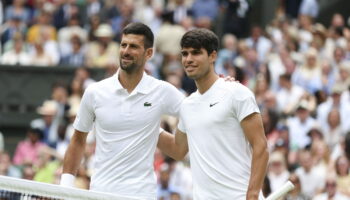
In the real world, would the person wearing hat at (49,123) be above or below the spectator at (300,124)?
below

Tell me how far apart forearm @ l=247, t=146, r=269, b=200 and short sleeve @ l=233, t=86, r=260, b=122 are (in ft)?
0.92

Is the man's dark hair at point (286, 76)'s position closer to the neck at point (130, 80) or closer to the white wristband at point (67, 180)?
the neck at point (130, 80)

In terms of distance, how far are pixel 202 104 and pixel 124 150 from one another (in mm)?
879

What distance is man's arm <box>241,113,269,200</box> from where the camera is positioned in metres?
8.64

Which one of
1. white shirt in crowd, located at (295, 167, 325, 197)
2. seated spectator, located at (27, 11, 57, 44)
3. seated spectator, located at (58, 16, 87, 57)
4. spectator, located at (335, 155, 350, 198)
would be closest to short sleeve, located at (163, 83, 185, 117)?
spectator, located at (335, 155, 350, 198)

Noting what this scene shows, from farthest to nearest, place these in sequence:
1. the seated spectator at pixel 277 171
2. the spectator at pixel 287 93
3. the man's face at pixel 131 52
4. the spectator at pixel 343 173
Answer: the spectator at pixel 287 93 → the seated spectator at pixel 277 171 → the spectator at pixel 343 173 → the man's face at pixel 131 52

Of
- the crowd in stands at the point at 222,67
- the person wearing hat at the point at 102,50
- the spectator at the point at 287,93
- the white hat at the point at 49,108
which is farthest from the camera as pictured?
the person wearing hat at the point at 102,50

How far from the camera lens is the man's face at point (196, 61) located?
29.5 ft

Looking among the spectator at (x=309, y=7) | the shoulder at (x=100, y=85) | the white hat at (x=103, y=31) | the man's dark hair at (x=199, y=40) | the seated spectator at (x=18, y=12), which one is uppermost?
the spectator at (x=309, y=7)

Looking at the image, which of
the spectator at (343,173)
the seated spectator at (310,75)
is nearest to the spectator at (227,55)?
the seated spectator at (310,75)

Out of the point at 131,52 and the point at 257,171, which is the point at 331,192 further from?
the point at 257,171

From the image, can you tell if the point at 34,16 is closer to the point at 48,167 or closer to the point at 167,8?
the point at 167,8

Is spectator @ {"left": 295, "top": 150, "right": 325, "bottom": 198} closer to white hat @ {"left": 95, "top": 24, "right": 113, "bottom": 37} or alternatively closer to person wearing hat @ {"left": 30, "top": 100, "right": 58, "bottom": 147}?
person wearing hat @ {"left": 30, "top": 100, "right": 58, "bottom": 147}

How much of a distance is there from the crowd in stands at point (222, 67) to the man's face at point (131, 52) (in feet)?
10.5
